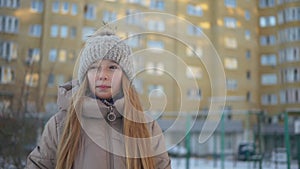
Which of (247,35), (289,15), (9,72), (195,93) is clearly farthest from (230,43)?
(195,93)

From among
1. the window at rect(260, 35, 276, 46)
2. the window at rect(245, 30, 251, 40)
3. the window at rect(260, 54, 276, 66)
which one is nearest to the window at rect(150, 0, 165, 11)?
the window at rect(245, 30, 251, 40)

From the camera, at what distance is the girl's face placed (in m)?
1.58

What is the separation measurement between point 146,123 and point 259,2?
108 feet

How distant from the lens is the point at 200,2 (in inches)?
1145

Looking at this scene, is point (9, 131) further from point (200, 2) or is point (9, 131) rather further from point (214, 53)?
point (200, 2)

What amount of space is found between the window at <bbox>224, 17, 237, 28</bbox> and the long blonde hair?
28556 mm

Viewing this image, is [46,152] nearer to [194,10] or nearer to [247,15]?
[194,10]

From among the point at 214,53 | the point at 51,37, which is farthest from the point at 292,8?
the point at 214,53

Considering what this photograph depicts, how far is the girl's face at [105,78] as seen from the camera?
158 centimetres

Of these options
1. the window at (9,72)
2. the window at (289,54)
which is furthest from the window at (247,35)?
the window at (9,72)

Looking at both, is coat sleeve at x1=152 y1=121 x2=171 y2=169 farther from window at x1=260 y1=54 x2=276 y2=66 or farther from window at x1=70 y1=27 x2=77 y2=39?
window at x1=260 y1=54 x2=276 y2=66

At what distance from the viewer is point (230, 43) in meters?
29.3

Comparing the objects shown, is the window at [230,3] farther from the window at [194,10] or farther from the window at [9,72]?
the window at [9,72]

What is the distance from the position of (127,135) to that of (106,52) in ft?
1.27
